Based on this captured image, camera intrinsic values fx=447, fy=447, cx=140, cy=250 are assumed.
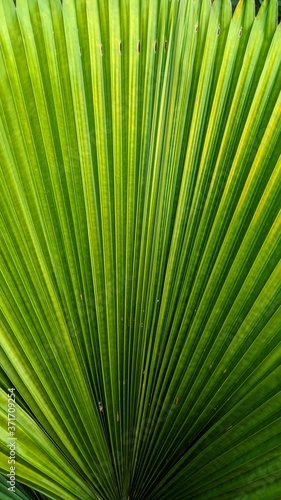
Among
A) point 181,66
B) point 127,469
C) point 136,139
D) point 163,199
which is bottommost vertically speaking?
point 127,469

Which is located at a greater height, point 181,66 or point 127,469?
point 181,66

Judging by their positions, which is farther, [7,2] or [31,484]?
[7,2]

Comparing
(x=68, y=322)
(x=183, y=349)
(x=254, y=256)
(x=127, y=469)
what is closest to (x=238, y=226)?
(x=254, y=256)

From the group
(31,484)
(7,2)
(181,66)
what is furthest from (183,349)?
(7,2)

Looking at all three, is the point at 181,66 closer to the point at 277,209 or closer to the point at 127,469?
the point at 277,209

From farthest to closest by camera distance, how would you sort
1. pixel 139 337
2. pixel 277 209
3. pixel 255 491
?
pixel 139 337 < pixel 277 209 < pixel 255 491

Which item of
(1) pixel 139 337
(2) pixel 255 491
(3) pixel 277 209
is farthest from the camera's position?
(1) pixel 139 337
